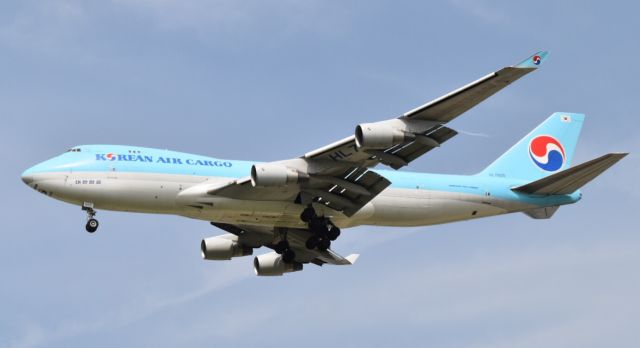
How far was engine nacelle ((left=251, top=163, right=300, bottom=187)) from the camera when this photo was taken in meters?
45.6

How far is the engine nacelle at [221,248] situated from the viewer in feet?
179

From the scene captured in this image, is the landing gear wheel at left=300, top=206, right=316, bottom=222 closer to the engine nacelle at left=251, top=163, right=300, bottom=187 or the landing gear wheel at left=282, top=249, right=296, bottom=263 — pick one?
the engine nacelle at left=251, top=163, right=300, bottom=187

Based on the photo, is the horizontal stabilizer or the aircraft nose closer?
the aircraft nose

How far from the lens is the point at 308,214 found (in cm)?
4872

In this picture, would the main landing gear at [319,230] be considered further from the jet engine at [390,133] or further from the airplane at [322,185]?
the jet engine at [390,133]

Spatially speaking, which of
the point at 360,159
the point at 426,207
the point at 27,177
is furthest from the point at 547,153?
the point at 27,177

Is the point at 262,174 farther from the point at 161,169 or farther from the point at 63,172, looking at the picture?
the point at 63,172

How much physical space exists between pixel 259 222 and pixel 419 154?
8147 mm

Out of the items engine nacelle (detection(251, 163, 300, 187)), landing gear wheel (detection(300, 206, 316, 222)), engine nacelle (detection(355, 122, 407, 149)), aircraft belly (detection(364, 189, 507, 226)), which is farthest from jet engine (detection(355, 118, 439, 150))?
aircraft belly (detection(364, 189, 507, 226))

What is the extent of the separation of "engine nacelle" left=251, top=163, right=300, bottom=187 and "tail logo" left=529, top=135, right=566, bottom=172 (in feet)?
46.5

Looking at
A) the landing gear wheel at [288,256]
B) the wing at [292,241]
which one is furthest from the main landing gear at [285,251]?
the wing at [292,241]

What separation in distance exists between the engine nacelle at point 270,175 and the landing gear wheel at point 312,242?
153 inches

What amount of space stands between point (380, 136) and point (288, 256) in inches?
482

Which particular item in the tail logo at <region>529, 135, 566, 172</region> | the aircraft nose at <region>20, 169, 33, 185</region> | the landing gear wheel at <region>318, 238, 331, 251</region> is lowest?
the landing gear wheel at <region>318, 238, 331, 251</region>
